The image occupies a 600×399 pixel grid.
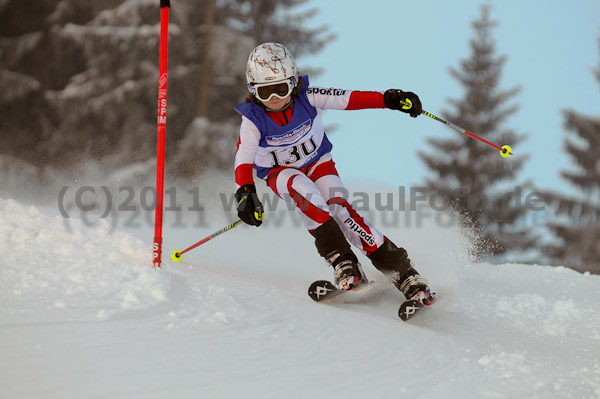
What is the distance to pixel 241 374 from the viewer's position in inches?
103

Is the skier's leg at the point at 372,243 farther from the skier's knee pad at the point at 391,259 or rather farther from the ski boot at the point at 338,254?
the ski boot at the point at 338,254

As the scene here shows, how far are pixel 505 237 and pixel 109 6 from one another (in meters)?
12.2

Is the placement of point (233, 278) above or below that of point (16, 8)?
below

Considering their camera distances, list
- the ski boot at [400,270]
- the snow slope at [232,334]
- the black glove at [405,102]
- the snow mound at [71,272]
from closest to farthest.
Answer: the snow slope at [232,334], the snow mound at [71,272], the ski boot at [400,270], the black glove at [405,102]

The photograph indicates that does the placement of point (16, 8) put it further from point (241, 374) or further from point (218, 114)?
point (241, 374)

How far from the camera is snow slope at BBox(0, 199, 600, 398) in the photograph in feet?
8.21

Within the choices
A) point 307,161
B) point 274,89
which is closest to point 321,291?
point 307,161

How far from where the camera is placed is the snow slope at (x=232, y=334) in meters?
2.50

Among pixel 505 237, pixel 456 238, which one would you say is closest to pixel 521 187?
pixel 505 237

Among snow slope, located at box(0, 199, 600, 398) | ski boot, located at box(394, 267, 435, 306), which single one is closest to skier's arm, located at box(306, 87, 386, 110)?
ski boot, located at box(394, 267, 435, 306)

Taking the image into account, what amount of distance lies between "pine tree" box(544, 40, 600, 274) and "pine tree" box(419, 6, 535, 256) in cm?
115

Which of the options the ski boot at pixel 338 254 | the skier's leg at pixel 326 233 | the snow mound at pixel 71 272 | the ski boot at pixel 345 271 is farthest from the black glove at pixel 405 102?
the snow mound at pixel 71 272

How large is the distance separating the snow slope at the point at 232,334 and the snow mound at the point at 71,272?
1cm

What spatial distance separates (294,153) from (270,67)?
2.28 feet
